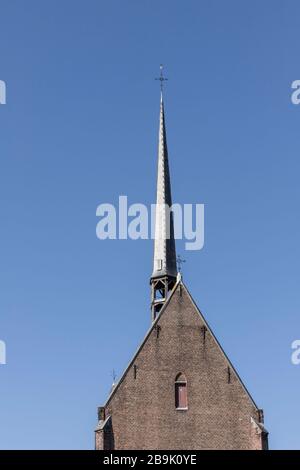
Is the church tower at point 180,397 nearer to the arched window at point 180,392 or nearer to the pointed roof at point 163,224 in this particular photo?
the arched window at point 180,392

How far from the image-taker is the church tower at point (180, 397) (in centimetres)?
4094

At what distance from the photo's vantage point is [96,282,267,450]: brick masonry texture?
134 ft

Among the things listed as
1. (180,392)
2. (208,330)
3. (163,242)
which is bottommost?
(180,392)

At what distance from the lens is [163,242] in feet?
167

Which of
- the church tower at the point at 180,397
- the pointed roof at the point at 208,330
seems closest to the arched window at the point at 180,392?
the church tower at the point at 180,397

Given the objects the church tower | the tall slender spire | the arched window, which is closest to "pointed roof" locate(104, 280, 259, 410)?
the church tower

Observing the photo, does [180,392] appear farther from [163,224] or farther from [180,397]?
[163,224]

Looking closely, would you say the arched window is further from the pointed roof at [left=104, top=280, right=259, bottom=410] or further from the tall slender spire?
the tall slender spire

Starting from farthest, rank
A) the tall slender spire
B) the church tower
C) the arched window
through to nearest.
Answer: the tall slender spire
the arched window
the church tower

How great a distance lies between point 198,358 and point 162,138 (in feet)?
54.5

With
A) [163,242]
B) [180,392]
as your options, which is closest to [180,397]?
[180,392]

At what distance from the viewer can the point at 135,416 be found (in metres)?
41.1

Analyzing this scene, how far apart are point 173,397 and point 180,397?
14.7 inches
